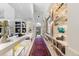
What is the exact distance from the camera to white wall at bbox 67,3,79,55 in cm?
145

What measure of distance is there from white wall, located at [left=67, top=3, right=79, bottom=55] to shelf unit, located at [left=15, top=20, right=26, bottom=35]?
29.8 inches

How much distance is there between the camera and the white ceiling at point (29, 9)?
1896 millimetres

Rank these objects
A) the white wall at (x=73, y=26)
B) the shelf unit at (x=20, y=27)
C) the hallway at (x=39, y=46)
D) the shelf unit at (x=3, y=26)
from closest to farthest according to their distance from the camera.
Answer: the white wall at (x=73, y=26), the shelf unit at (x=3, y=26), the shelf unit at (x=20, y=27), the hallway at (x=39, y=46)

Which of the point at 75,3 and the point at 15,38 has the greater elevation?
the point at 75,3

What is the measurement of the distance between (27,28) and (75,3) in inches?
34.6

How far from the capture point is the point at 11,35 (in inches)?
76.1

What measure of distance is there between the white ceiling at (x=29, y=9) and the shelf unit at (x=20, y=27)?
102 mm

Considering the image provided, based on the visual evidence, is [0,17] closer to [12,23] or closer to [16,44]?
[12,23]

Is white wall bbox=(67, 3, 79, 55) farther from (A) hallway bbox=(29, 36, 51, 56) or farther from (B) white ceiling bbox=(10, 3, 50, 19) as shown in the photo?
(A) hallway bbox=(29, 36, 51, 56)

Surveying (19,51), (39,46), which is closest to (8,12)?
(19,51)

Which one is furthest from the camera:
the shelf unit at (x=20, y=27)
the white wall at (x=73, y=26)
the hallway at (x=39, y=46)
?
the hallway at (x=39, y=46)

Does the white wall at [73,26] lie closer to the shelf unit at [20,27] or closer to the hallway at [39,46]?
the hallway at [39,46]

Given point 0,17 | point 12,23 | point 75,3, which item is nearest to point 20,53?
point 12,23

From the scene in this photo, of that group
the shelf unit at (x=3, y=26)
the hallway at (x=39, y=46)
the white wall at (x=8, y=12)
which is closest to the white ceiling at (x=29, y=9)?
the white wall at (x=8, y=12)
